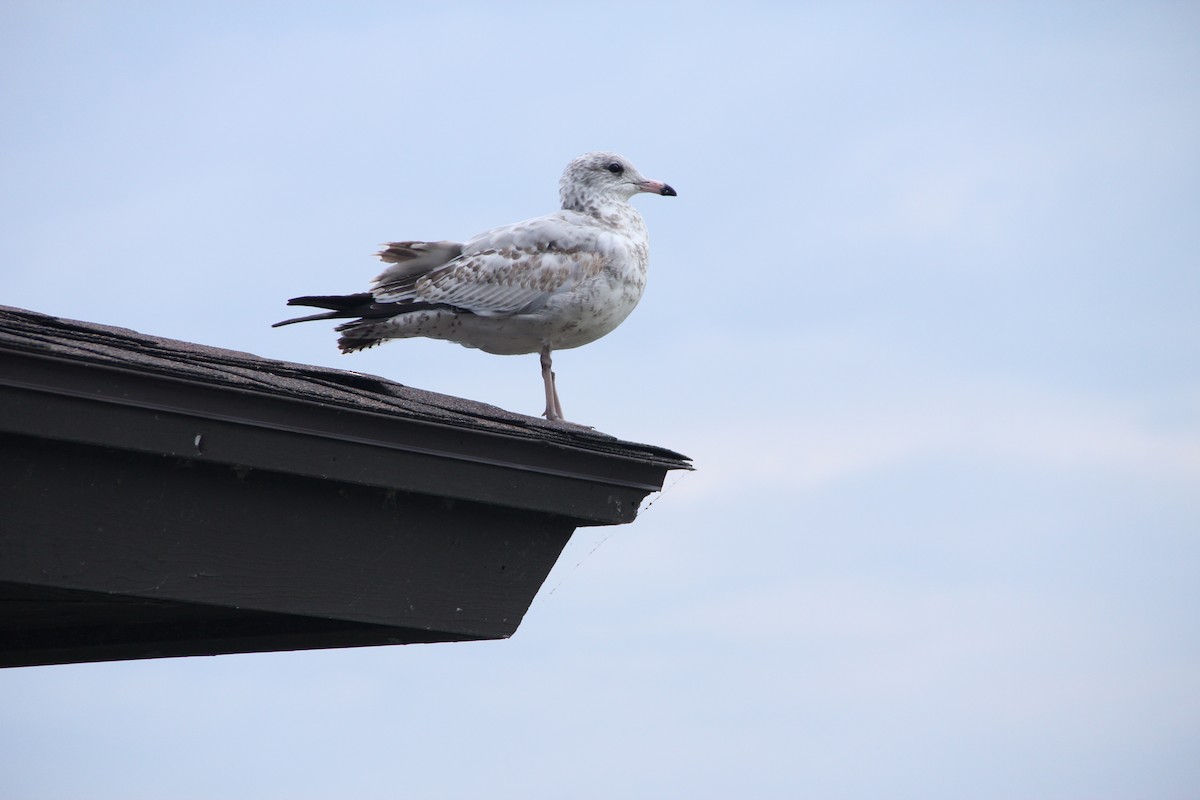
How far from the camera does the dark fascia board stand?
2.83 meters

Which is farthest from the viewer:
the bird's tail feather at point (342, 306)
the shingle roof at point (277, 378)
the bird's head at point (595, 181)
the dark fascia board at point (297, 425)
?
the bird's head at point (595, 181)

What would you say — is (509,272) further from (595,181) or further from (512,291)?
(595,181)

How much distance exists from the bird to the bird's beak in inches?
20.2

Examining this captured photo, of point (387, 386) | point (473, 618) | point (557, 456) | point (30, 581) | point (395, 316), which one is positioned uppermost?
point (395, 316)

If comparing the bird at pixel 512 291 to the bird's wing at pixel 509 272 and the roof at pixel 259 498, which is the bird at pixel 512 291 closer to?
the bird's wing at pixel 509 272

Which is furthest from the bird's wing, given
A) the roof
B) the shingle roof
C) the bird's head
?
the roof

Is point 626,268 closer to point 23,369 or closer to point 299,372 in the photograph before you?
point 299,372

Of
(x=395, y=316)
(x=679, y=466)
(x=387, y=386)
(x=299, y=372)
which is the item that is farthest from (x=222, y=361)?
(x=395, y=316)

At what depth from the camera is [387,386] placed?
3.79 m

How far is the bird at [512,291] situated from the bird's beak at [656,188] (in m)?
0.51

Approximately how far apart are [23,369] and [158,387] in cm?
26

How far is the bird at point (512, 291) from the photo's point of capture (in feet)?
18.7

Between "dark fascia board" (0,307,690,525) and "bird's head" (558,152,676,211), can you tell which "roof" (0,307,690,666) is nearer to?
"dark fascia board" (0,307,690,525)

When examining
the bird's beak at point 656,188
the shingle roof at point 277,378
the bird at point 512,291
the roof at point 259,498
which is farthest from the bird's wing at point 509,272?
the roof at point 259,498
